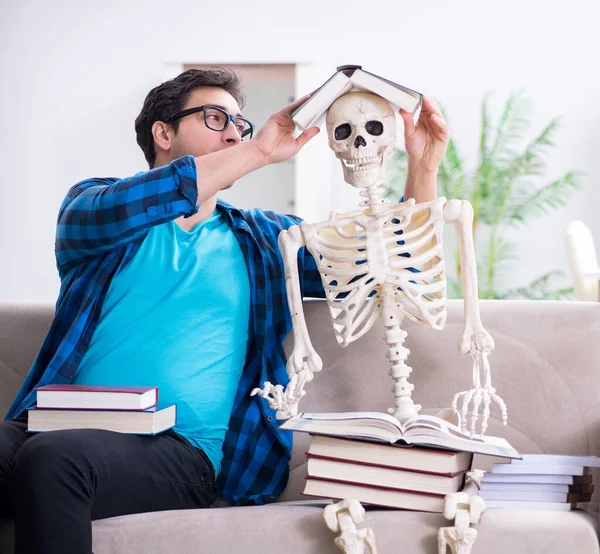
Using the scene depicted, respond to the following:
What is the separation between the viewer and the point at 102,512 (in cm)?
159

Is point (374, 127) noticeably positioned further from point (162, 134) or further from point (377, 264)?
point (162, 134)

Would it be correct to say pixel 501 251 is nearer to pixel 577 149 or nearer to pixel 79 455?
pixel 577 149

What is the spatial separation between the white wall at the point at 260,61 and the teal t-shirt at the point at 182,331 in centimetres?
435

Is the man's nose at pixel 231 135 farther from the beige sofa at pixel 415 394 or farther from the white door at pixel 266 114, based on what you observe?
the white door at pixel 266 114

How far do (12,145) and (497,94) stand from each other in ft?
12.6

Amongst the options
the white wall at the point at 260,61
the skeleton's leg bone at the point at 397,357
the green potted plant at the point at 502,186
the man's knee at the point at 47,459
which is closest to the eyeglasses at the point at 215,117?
the skeleton's leg bone at the point at 397,357

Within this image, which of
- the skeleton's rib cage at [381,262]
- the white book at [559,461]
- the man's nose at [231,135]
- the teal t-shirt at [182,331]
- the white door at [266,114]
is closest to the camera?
the white book at [559,461]

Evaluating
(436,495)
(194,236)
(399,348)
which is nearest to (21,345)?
(194,236)

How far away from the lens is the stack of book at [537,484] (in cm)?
163

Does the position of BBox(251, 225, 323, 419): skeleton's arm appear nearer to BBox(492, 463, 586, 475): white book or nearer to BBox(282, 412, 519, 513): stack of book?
BBox(282, 412, 519, 513): stack of book

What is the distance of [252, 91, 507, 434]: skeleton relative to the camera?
175 cm

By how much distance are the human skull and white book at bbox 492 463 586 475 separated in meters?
0.66

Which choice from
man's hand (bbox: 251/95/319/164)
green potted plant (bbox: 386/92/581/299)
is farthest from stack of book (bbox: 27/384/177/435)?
green potted plant (bbox: 386/92/581/299)

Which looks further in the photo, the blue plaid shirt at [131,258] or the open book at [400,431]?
the blue plaid shirt at [131,258]
